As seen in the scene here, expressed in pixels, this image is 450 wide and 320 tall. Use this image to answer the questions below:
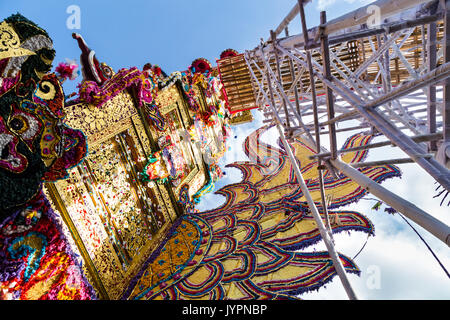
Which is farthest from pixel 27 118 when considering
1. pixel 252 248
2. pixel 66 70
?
pixel 252 248

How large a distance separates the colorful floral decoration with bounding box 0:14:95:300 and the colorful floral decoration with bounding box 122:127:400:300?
1.49 metres

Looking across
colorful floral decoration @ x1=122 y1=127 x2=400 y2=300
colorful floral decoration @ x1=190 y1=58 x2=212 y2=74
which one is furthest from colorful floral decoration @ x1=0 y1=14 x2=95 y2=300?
colorful floral decoration @ x1=190 y1=58 x2=212 y2=74

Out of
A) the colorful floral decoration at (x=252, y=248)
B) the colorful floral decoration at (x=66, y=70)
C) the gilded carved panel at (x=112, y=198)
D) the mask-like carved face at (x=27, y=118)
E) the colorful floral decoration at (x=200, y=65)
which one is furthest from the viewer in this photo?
the colorful floral decoration at (x=200, y=65)

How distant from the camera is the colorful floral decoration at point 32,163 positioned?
8.51ft

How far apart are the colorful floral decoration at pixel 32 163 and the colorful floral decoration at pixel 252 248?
4.90 ft

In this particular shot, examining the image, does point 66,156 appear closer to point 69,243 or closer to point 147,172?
point 69,243

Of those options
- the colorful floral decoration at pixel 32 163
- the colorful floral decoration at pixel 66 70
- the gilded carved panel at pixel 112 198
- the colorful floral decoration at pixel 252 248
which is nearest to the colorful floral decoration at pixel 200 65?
the gilded carved panel at pixel 112 198

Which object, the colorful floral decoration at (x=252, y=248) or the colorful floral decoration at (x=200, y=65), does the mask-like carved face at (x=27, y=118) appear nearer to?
the colorful floral decoration at (x=252, y=248)

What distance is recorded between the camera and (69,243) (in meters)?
3.25

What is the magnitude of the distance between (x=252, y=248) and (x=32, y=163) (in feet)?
12.7

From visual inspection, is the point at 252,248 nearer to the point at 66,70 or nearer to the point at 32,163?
the point at 32,163

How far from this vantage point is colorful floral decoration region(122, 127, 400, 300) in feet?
12.7
